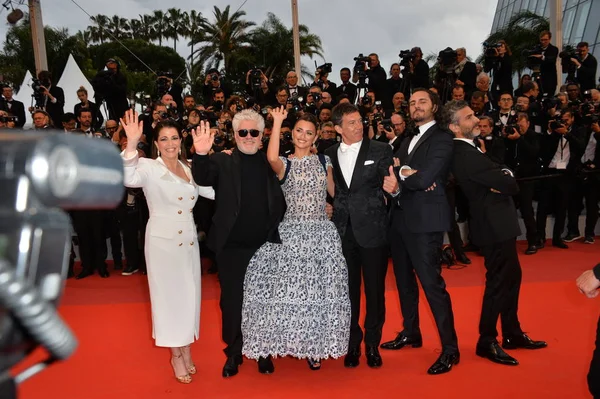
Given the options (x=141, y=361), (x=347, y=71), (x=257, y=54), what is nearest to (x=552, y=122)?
(x=347, y=71)

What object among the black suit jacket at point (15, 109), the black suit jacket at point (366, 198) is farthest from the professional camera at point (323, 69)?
the black suit jacket at point (366, 198)

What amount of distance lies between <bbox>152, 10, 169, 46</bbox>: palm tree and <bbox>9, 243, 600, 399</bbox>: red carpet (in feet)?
115

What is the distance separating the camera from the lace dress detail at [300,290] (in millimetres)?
3668

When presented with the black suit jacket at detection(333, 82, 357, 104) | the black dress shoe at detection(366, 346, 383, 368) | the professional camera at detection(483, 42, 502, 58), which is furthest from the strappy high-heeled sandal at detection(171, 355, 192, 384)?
the professional camera at detection(483, 42, 502, 58)

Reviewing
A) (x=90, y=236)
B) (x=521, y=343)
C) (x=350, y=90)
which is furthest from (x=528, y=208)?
(x=90, y=236)

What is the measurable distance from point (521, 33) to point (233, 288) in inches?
590

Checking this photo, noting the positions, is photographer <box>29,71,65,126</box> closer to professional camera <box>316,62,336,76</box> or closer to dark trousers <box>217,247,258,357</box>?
professional camera <box>316,62,336,76</box>

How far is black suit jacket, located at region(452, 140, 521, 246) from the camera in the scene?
366 cm

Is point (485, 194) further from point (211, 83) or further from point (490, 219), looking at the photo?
point (211, 83)

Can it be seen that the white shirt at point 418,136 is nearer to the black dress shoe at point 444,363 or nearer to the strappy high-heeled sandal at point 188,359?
the black dress shoe at point 444,363

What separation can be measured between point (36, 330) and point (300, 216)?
304cm

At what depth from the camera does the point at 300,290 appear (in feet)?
12.1

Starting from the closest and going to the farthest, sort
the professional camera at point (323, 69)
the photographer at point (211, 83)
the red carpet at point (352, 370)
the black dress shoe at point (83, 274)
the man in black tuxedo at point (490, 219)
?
the red carpet at point (352, 370) < the man in black tuxedo at point (490, 219) < the black dress shoe at point (83, 274) < the photographer at point (211, 83) < the professional camera at point (323, 69)

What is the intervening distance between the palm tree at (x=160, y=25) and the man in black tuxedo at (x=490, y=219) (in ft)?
120
